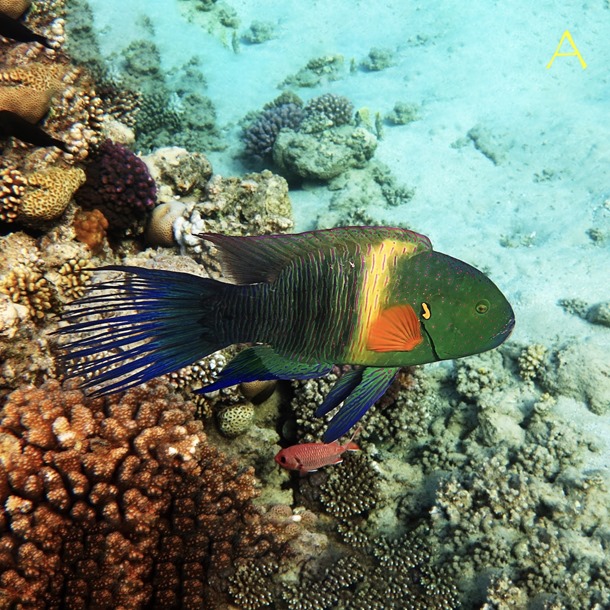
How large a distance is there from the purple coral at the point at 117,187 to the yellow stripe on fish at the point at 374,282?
14.1 feet

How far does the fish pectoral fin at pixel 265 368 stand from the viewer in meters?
2.33

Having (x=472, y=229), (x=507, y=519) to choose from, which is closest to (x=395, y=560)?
(x=507, y=519)

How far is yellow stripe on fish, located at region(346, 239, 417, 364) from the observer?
7.52 ft

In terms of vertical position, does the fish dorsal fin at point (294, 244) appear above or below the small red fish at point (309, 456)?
above

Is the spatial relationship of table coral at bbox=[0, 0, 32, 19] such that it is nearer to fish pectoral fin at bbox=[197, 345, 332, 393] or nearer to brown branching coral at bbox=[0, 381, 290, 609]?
brown branching coral at bbox=[0, 381, 290, 609]

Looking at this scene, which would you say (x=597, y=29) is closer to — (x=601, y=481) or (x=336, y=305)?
(x=601, y=481)

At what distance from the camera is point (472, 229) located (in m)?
9.16

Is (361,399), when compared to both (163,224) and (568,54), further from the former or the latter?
(568,54)

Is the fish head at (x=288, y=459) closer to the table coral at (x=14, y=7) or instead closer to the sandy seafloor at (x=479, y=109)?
the sandy seafloor at (x=479, y=109)

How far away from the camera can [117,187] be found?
557cm

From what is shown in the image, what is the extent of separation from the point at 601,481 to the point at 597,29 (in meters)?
18.1

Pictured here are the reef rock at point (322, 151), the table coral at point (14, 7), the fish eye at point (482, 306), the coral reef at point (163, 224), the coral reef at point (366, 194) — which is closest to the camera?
the fish eye at point (482, 306)

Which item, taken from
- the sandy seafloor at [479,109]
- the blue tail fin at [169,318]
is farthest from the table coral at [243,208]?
the blue tail fin at [169,318]

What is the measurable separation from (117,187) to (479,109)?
11.1m
